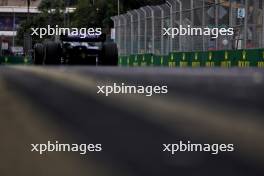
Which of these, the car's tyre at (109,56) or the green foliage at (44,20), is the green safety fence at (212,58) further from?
the green foliage at (44,20)

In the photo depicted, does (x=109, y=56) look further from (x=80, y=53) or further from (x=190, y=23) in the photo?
(x=190, y=23)

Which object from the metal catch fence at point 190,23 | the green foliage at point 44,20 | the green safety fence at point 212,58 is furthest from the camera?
the metal catch fence at point 190,23

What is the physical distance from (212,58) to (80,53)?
5710 mm

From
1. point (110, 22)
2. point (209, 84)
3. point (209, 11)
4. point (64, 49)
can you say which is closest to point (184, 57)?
point (209, 11)

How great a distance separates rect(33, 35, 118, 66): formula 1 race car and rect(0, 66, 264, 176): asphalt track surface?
1020 cm

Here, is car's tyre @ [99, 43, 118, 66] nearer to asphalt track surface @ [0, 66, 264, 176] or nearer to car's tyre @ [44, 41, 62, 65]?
car's tyre @ [44, 41, 62, 65]

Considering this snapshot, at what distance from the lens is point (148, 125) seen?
144 inches

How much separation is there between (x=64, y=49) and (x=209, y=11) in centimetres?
864

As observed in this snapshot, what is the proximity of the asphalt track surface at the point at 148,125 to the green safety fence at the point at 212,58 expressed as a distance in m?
16.7

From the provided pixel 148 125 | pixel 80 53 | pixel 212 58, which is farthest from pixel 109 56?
pixel 148 125

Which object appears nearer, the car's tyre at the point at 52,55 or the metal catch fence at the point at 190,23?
the car's tyre at the point at 52,55

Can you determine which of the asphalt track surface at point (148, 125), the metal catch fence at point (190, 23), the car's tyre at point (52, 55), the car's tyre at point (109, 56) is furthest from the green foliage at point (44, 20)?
the asphalt track surface at point (148, 125)

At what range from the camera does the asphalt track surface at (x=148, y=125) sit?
10.8 feet

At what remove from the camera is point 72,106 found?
3.99 metres
